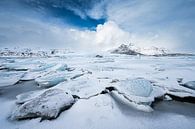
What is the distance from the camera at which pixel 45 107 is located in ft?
10.3

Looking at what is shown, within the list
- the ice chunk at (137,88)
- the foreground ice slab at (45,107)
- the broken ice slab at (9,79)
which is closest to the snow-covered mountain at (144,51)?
the broken ice slab at (9,79)

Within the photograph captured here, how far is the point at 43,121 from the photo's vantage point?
2.81m

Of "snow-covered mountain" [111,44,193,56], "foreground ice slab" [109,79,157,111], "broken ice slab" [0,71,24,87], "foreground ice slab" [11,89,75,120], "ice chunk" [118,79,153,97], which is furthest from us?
"snow-covered mountain" [111,44,193,56]

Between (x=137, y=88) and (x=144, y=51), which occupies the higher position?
(x=144, y=51)

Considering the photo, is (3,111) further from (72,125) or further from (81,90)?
(81,90)

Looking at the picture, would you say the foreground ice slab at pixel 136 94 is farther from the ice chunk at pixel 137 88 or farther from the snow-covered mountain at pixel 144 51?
the snow-covered mountain at pixel 144 51

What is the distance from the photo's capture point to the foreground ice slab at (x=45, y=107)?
9.65ft

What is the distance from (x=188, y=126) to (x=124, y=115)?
52.3 inches

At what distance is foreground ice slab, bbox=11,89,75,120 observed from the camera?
2.94 meters

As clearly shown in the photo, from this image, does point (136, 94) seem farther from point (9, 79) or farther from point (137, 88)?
point (9, 79)

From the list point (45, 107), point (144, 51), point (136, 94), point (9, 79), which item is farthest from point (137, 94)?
point (144, 51)

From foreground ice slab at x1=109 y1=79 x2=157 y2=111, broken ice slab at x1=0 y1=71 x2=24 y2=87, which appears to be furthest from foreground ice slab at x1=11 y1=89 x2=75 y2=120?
broken ice slab at x1=0 y1=71 x2=24 y2=87

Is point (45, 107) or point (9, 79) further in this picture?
point (9, 79)

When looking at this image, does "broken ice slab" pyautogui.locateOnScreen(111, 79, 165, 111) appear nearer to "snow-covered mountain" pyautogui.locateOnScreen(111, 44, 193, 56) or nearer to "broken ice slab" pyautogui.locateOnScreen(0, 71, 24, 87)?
"broken ice slab" pyautogui.locateOnScreen(0, 71, 24, 87)
